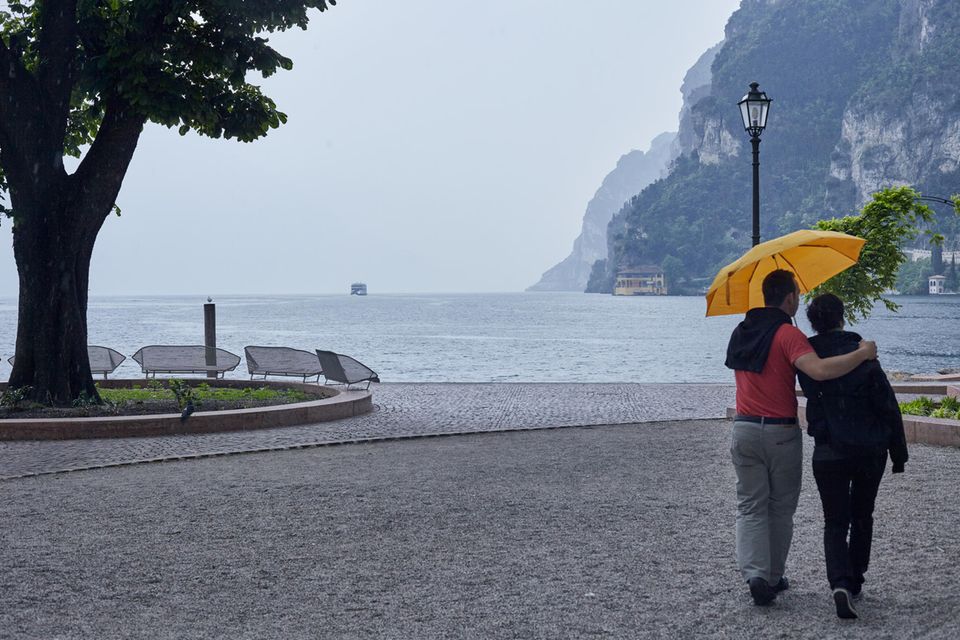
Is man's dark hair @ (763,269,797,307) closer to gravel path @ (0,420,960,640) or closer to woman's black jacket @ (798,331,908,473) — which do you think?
woman's black jacket @ (798,331,908,473)

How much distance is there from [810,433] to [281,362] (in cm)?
1457

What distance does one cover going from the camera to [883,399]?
16.3ft

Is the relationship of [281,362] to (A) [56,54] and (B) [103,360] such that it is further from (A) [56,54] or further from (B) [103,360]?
(A) [56,54]

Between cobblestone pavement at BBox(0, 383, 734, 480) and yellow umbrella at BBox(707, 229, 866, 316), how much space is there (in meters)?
6.57

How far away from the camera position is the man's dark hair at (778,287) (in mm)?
5195

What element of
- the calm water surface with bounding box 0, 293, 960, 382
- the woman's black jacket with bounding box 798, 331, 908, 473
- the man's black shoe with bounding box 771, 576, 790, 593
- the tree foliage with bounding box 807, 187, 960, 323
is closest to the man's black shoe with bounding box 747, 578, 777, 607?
the man's black shoe with bounding box 771, 576, 790, 593

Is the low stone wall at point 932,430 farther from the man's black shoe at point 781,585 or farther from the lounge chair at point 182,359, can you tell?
the lounge chair at point 182,359

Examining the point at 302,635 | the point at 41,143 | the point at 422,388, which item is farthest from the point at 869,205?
the point at 302,635

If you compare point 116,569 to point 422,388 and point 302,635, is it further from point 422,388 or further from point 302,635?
point 422,388

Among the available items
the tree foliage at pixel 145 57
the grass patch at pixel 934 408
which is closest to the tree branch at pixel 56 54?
the tree foliage at pixel 145 57

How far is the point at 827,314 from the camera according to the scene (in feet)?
16.8

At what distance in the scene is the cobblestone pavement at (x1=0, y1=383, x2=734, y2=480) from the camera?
11.1m

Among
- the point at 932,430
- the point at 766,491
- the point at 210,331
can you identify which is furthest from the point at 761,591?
the point at 210,331

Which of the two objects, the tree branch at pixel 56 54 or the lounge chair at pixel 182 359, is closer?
the tree branch at pixel 56 54
